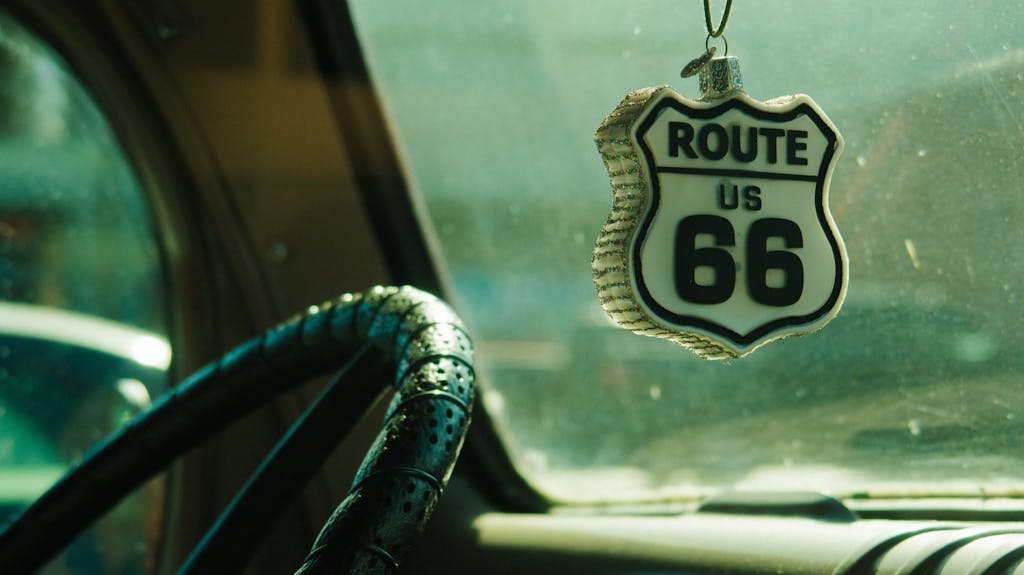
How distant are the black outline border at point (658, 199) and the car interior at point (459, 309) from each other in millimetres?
53

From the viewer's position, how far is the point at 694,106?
908 mm

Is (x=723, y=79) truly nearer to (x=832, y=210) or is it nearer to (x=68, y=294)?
(x=832, y=210)

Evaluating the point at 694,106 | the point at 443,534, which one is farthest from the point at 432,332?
the point at 443,534

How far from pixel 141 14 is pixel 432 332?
44.3 inches

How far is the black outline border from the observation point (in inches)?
35.6

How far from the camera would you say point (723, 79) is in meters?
0.92

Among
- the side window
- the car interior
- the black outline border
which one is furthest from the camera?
the side window

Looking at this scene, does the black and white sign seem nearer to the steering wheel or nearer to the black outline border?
the black outline border

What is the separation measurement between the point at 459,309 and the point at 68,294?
4.01 ft

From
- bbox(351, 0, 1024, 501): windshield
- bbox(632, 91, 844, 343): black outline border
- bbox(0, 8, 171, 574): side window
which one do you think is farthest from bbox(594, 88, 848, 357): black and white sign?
bbox(0, 8, 171, 574): side window

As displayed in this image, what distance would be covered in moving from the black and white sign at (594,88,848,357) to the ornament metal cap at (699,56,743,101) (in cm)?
1

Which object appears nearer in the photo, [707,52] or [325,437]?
[707,52]

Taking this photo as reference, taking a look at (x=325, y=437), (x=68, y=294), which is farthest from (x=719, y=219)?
(x=68, y=294)

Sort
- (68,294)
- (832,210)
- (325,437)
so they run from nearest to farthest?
(832,210) < (325,437) < (68,294)
